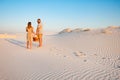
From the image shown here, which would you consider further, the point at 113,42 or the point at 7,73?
the point at 113,42

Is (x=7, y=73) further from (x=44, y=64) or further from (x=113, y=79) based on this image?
(x=113, y=79)

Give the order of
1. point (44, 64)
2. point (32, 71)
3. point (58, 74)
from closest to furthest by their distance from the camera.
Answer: point (58, 74)
point (32, 71)
point (44, 64)

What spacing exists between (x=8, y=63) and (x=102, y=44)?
8.95 m

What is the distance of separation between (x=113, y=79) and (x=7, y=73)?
4.29 m

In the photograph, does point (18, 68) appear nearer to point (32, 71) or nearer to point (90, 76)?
point (32, 71)

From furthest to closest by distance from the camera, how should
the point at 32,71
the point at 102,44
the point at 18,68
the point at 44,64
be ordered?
the point at 102,44
the point at 44,64
the point at 18,68
the point at 32,71

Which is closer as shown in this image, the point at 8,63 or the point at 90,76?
the point at 90,76

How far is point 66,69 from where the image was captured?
7199 millimetres

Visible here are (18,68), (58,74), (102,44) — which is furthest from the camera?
(102,44)

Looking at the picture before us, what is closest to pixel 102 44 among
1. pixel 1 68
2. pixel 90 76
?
pixel 90 76

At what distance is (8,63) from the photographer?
27.2 ft

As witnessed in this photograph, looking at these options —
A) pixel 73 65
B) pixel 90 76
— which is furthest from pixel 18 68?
pixel 90 76

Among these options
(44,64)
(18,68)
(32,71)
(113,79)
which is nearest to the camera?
(113,79)

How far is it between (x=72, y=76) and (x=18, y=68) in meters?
2.69
